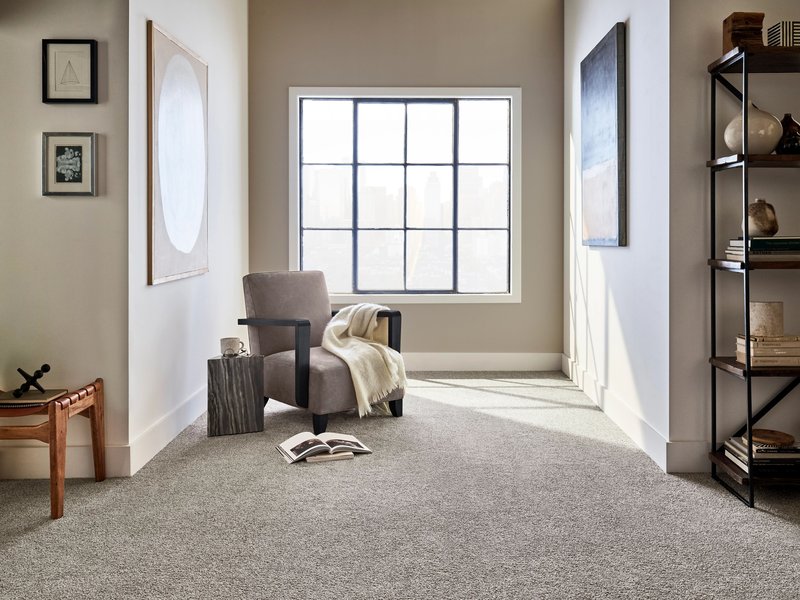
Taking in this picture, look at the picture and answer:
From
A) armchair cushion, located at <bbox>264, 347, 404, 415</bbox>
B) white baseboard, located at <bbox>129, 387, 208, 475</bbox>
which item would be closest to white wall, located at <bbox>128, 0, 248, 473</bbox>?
white baseboard, located at <bbox>129, 387, 208, 475</bbox>

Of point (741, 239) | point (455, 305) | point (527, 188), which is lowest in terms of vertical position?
point (455, 305)

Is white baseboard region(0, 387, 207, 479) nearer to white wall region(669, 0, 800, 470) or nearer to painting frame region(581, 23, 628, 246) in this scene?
white wall region(669, 0, 800, 470)

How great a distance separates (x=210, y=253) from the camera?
17.0 ft

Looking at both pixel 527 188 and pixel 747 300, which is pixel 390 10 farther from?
pixel 747 300

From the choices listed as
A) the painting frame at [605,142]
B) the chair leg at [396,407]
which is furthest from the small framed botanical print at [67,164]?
the painting frame at [605,142]

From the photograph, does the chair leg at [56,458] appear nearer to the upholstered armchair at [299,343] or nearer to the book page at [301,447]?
the book page at [301,447]

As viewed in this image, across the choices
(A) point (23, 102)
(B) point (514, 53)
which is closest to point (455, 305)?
(B) point (514, 53)

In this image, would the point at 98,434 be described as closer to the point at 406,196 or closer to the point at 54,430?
the point at 54,430

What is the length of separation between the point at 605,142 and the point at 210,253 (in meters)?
2.62

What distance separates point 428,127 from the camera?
6.52 metres

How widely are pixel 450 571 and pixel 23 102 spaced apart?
2713mm

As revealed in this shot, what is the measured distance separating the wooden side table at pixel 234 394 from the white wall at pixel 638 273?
6.81 ft

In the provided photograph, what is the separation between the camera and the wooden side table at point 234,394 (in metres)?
4.34

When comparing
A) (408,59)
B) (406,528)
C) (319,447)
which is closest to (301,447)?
(319,447)
